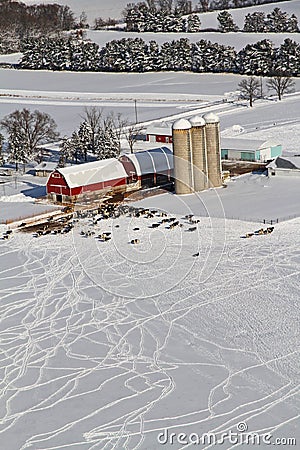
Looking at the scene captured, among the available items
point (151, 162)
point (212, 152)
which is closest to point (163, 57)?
point (151, 162)

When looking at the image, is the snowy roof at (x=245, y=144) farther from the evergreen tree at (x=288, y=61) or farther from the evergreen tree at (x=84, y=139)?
the evergreen tree at (x=288, y=61)

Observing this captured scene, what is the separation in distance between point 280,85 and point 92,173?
80.6ft

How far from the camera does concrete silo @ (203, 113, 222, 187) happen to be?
26.1m

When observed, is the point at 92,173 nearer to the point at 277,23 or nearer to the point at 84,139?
the point at 84,139

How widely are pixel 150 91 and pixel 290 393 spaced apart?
4310 cm

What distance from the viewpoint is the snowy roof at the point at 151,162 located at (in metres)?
27.2

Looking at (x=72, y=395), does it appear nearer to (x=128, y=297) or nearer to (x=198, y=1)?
(x=128, y=297)

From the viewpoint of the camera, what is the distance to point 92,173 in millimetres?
26250

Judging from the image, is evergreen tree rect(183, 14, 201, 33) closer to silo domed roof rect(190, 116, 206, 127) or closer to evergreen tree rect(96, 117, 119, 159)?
evergreen tree rect(96, 117, 119, 159)

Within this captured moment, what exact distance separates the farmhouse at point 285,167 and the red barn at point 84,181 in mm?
5125

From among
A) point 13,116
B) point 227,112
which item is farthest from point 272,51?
point 13,116

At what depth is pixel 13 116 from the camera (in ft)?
119

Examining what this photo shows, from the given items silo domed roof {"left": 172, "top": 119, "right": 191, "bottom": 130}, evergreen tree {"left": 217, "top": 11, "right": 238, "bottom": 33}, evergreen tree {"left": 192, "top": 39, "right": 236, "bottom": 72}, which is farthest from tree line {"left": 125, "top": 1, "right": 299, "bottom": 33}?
silo domed roof {"left": 172, "top": 119, "right": 191, "bottom": 130}

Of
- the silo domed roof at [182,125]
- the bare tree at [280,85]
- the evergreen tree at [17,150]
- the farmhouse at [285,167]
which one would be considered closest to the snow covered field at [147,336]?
the silo domed roof at [182,125]
